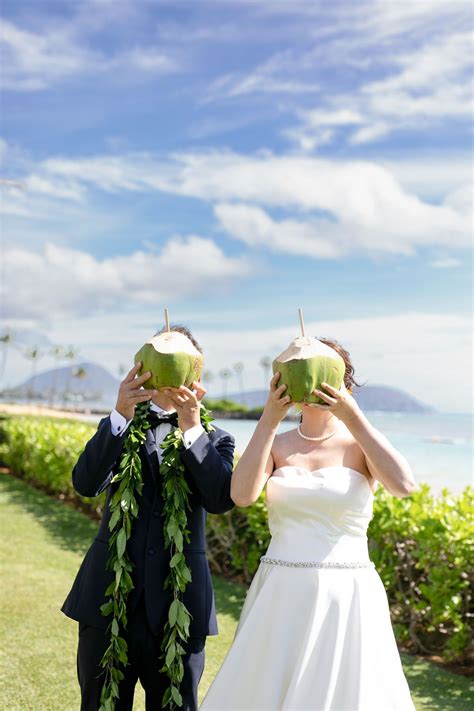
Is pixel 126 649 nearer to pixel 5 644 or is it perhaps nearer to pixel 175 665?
pixel 175 665

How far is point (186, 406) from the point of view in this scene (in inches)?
143

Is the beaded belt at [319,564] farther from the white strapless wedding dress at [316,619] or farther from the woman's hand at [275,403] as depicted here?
the woman's hand at [275,403]

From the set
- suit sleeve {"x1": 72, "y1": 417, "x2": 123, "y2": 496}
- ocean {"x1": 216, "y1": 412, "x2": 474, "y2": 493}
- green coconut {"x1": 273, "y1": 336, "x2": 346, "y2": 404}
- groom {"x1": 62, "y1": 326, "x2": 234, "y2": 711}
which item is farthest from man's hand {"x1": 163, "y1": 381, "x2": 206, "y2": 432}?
ocean {"x1": 216, "y1": 412, "x2": 474, "y2": 493}

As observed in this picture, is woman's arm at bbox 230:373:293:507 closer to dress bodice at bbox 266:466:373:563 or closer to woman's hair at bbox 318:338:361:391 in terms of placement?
dress bodice at bbox 266:466:373:563

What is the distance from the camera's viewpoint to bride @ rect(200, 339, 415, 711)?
344cm

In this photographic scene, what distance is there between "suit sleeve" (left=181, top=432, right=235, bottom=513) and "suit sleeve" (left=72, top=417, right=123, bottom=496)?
323mm

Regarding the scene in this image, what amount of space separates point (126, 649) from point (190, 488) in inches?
30.0

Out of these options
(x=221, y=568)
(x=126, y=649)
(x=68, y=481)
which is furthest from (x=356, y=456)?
(x=68, y=481)

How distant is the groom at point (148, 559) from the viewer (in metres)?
3.61

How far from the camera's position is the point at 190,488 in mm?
3748

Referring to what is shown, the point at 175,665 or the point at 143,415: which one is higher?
the point at 143,415

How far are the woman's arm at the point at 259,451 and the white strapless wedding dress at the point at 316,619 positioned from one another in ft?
0.61

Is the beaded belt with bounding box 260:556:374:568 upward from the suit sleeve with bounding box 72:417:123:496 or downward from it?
downward

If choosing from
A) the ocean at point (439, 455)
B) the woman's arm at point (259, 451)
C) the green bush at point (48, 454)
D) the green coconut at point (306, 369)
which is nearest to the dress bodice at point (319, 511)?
the woman's arm at point (259, 451)
